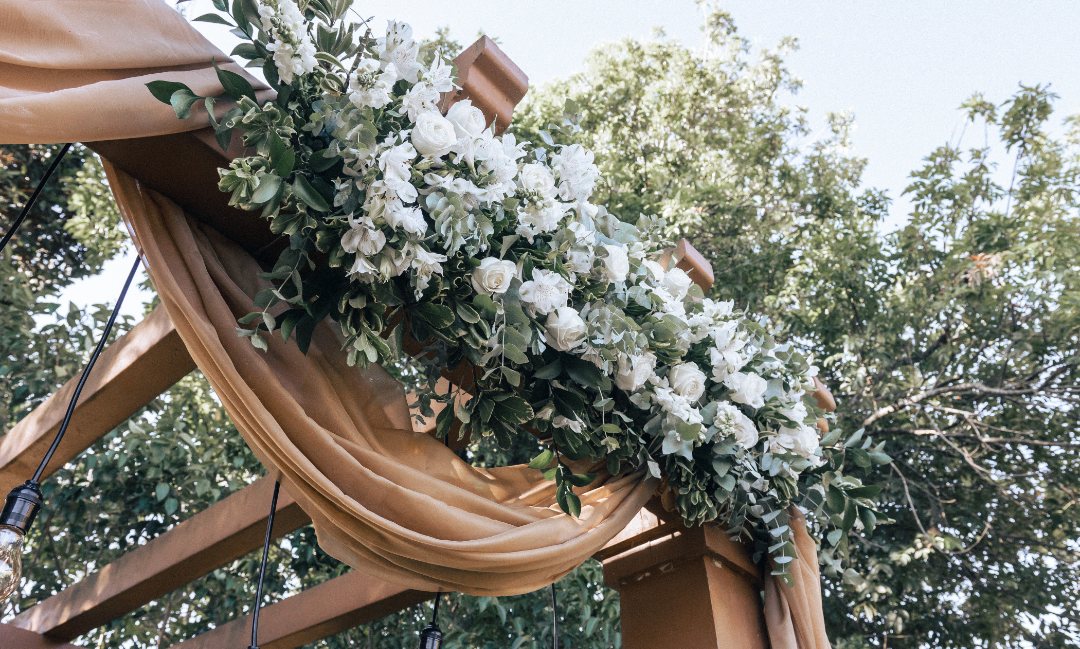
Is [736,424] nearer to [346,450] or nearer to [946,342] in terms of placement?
[346,450]

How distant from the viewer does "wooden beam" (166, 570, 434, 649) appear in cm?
225

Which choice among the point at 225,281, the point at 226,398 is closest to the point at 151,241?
the point at 225,281

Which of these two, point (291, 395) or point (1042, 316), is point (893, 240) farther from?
point (291, 395)

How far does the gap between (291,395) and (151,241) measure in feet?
1.02

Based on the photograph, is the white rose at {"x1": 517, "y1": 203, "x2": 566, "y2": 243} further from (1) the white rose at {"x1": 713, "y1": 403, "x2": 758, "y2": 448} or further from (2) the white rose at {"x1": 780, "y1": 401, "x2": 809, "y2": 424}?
(2) the white rose at {"x1": 780, "y1": 401, "x2": 809, "y2": 424}

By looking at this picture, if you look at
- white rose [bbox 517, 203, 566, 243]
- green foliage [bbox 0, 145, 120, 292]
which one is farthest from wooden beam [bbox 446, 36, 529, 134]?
green foliage [bbox 0, 145, 120, 292]

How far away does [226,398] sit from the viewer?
111 cm

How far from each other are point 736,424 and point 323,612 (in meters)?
1.61

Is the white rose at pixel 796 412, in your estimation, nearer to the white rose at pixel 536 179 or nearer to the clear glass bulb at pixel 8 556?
the white rose at pixel 536 179

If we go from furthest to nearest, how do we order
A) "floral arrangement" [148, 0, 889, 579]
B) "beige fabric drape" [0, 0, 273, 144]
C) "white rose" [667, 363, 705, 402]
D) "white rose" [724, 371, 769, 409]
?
"white rose" [724, 371, 769, 409] < "white rose" [667, 363, 705, 402] < "floral arrangement" [148, 0, 889, 579] < "beige fabric drape" [0, 0, 273, 144]

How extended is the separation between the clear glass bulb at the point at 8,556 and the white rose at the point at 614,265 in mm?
1101

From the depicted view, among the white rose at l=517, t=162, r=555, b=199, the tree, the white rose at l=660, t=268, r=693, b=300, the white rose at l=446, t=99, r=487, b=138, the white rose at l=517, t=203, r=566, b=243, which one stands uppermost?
the tree

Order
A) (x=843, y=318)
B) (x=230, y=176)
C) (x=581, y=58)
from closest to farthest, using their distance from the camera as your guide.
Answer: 1. (x=230, y=176)
2. (x=843, y=318)
3. (x=581, y=58)

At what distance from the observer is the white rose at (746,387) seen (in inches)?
61.8
